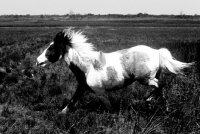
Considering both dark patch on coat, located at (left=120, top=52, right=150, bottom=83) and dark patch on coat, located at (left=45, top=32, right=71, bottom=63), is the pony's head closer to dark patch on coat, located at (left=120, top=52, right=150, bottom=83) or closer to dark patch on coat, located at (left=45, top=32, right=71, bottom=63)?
dark patch on coat, located at (left=45, top=32, right=71, bottom=63)

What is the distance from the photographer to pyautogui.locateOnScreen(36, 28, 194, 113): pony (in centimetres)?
517

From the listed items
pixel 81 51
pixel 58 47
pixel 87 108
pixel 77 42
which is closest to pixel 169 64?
pixel 81 51

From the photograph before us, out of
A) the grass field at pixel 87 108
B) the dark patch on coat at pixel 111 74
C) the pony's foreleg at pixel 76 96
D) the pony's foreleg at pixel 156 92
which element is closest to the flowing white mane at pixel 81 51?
the dark patch on coat at pixel 111 74

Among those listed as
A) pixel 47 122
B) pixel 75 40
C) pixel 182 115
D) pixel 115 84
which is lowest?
pixel 47 122

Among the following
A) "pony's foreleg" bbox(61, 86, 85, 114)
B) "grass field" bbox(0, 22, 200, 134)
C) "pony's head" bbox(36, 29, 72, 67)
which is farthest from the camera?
"pony's foreleg" bbox(61, 86, 85, 114)

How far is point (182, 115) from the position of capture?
4.43m

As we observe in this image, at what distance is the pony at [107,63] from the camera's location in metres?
5.17

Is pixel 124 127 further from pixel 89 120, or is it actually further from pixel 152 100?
pixel 152 100

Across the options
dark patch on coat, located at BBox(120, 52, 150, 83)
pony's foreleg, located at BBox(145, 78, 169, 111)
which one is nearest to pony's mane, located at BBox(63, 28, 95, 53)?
dark patch on coat, located at BBox(120, 52, 150, 83)

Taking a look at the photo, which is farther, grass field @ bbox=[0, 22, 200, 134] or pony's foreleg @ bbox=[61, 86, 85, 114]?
pony's foreleg @ bbox=[61, 86, 85, 114]

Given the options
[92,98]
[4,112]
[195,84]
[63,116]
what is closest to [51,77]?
[92,98]

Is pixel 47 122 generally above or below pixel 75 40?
below

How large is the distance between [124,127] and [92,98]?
7.53ft

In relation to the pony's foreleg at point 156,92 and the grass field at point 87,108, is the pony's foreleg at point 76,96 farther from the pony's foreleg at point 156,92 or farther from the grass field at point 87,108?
the pony's foreleg at point 156,92
